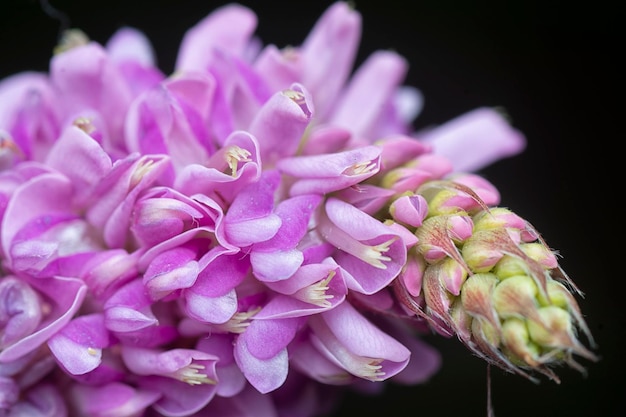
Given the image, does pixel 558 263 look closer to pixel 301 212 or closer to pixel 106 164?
pixel 301 212

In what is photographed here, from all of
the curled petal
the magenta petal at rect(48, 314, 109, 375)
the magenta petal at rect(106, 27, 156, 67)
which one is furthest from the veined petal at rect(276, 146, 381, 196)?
the magenta petal at rect(106, 27, 156, 67)

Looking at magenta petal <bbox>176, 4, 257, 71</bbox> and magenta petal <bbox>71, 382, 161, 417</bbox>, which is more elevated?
magenta petal <bbox>176, 4, 257, 71</bbox>

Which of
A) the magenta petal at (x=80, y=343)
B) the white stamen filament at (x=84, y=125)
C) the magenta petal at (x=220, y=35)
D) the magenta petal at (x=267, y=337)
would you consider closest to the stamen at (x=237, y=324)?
the magenta petal at (x=267, y=337)

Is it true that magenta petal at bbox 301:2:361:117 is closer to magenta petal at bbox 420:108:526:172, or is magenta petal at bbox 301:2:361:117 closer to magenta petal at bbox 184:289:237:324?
magenta petal at bbox 420:108:526:172

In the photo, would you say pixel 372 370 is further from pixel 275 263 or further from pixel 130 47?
pixel 130 47

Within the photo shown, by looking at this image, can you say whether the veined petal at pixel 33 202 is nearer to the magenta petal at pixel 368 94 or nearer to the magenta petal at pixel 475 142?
the magenta petal at pixel 368 94
